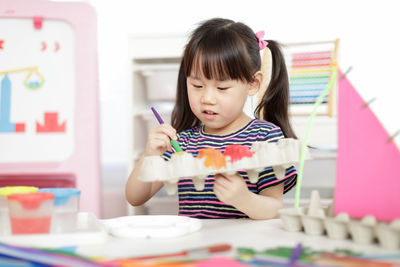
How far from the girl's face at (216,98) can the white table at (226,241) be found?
0.33 m

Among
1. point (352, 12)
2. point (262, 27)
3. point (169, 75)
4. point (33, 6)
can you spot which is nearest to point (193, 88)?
point (33, 6)

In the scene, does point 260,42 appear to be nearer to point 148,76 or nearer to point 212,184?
point 212,184

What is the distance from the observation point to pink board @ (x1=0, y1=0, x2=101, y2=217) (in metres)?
1.36

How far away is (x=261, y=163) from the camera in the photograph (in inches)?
26.6

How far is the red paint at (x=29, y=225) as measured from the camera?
0.63m

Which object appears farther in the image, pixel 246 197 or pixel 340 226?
pixel 246 197

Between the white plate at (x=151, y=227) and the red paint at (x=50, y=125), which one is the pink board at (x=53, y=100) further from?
the white plate at (x=151, y=227)

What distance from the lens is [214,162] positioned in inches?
25.6

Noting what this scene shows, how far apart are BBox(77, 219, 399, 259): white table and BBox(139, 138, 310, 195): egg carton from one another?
73 mm

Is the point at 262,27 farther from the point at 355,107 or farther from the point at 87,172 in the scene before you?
the point at 355,107

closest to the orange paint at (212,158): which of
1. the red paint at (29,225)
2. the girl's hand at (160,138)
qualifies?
the red paint at (29,225)

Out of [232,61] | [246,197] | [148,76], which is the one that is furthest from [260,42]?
[148,76]

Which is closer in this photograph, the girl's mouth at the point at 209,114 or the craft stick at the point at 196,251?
the craft stick at the point at 196,251

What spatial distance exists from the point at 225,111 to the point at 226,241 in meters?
0.43
